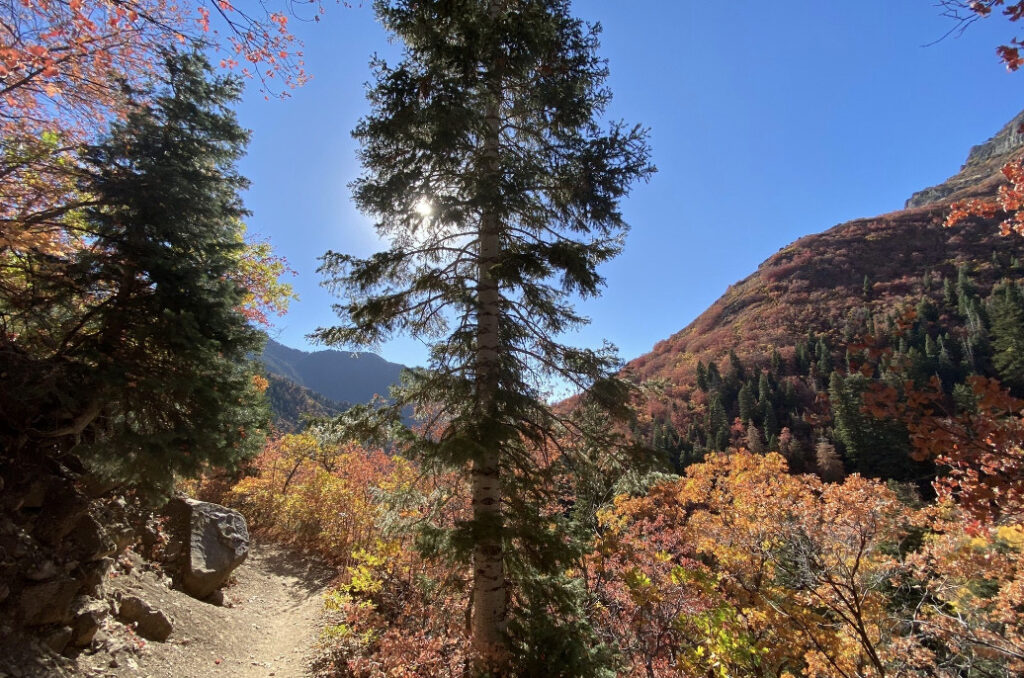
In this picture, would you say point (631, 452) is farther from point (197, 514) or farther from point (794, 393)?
point (794, 393)

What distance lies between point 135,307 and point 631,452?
271 inches

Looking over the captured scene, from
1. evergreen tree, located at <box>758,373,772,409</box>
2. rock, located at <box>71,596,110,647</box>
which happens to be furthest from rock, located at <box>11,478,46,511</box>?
evergreen tree, located at <box>758,373,772,409</box>

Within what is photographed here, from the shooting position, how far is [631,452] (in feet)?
17.3

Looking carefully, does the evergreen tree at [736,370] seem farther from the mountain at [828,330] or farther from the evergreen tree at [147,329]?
the evergreen tree at [147,329]

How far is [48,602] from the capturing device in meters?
4.82

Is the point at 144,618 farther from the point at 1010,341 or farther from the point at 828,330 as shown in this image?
the point at 828,330

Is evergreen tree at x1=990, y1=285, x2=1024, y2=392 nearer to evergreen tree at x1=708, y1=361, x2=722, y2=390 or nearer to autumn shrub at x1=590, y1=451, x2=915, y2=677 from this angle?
evergreen tree at x1=708, y1=361, x2=722, y2=390

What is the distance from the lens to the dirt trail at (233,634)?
5646mm

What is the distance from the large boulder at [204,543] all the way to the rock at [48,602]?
3229mm

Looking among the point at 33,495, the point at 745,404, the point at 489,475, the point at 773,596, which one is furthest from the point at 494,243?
the point at 745,404

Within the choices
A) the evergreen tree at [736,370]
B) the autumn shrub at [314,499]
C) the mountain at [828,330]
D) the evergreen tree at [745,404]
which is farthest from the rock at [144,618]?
the evergreen tree at [736,370]

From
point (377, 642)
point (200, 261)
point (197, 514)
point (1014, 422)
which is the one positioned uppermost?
point (200, 261)

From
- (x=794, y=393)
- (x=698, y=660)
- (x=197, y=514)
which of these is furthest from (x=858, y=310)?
(x=197, y=514)

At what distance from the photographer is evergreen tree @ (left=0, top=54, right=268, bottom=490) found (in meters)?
5.23
